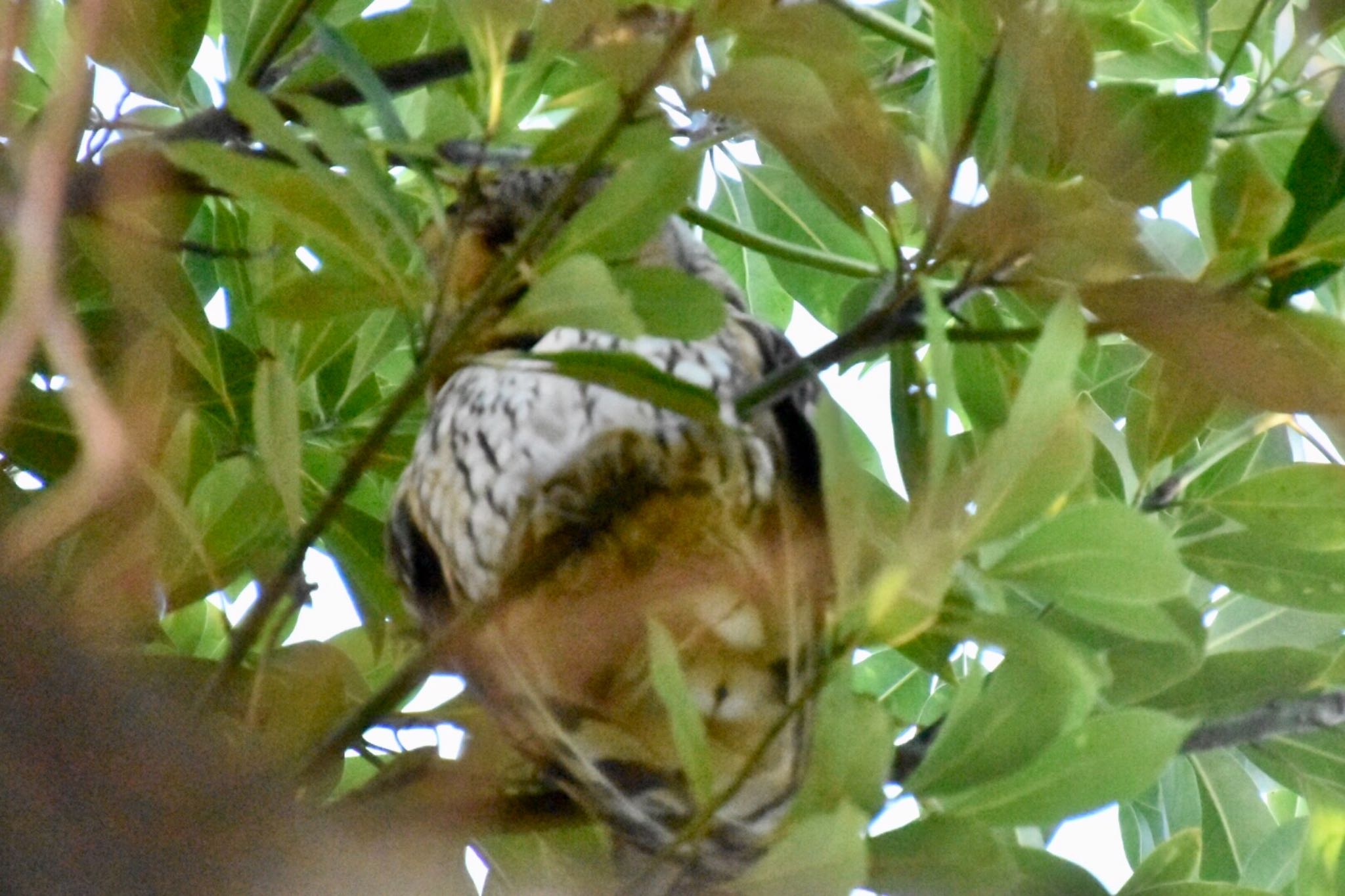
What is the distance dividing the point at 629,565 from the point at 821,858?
42 cm

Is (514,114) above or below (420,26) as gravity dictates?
below

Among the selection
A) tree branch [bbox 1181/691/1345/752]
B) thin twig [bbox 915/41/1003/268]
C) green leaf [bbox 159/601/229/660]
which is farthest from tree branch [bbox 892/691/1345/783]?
green leaf [bbox 159/601/229/660]

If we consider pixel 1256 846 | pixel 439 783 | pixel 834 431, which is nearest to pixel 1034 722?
pixel 834 431

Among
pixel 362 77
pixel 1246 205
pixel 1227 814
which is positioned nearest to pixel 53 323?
pixel 362 77

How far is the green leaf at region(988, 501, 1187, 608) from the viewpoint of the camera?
603 millimetres

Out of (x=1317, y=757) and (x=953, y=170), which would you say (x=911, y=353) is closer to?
(x=953, y=170)

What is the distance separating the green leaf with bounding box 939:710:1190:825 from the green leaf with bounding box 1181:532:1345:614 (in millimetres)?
253

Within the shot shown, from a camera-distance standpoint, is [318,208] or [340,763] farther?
[340,763]

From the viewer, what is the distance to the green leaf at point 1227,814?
1.23 metres

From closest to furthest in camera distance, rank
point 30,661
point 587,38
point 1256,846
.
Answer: point 30,661 < point 587,38 < point 1256,846

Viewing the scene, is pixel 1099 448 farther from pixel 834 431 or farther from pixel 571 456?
pixel 834 431

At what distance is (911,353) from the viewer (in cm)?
81

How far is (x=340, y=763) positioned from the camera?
89cm

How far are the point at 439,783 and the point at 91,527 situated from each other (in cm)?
25
